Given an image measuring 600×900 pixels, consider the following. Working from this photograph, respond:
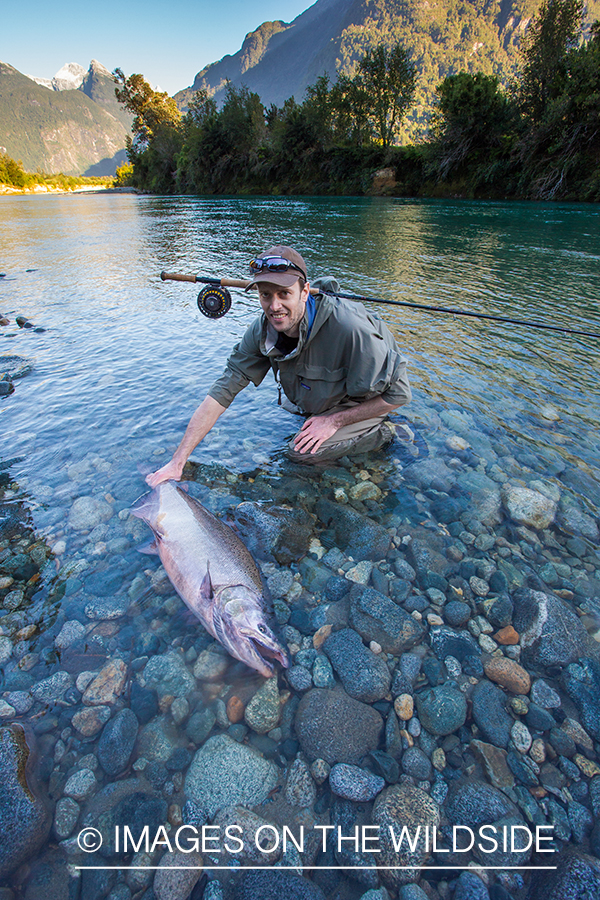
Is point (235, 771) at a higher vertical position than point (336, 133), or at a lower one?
lower

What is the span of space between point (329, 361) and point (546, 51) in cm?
5051

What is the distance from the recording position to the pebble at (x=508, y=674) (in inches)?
103

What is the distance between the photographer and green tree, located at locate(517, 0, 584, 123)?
118 feet

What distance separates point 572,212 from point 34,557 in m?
31.8

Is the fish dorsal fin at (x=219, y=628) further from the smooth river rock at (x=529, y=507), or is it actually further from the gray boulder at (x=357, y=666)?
the smooth river rock at (x=529, y=507)

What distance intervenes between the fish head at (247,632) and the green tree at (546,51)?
4794 centimetres

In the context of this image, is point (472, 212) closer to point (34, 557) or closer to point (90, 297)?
point (90, 297)

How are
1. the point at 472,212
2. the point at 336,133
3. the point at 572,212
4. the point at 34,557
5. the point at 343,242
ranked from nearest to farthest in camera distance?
the point at 34,557, the point at 343,242, the point at 572,212, the point at 472,212, the point at 336,133

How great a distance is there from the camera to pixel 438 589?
3266mm

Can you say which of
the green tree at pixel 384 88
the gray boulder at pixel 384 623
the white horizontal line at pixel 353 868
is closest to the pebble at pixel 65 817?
the white horizontal line at pixel 353 868

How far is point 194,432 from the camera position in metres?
4.08

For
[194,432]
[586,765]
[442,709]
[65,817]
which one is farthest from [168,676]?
[586,765]

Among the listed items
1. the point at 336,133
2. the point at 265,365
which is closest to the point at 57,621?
the point at 265,365

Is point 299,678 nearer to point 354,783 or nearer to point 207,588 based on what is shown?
point 354,783
